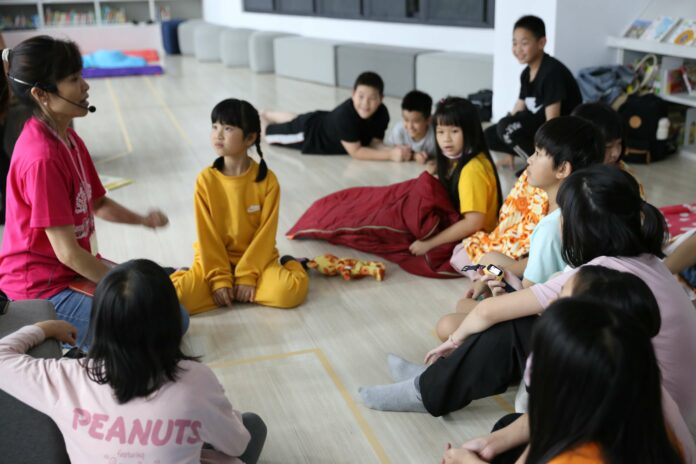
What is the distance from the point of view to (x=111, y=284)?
139cm

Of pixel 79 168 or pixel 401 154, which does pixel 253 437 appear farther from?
pixel 401 154

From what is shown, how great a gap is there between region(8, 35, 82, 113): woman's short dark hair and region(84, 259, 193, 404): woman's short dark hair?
104cm

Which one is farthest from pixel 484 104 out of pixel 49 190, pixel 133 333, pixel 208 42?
pixel 208 42

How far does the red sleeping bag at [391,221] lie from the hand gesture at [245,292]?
0.68 m

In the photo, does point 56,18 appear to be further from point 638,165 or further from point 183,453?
point 183,453

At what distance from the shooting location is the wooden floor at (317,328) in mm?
2076

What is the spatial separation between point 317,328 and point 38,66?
1.26 metres

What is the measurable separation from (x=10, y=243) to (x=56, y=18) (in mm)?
10586

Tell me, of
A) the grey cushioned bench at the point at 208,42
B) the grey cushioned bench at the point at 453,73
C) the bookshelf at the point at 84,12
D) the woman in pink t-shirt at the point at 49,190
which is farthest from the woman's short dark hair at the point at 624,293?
the bookshelf at the point at 84,12

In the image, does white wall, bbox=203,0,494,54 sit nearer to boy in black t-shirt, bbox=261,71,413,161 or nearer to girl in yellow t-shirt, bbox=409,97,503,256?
boy in black t-shirt, bbox=261,71,413,161

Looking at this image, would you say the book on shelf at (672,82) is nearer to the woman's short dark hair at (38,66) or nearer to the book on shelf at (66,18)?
the woman's short dark hair at (38,66)

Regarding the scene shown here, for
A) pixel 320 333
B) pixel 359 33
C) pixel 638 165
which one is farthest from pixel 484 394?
pixel 359 33

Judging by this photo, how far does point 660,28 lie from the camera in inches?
187

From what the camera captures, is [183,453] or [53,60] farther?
[53,60]
